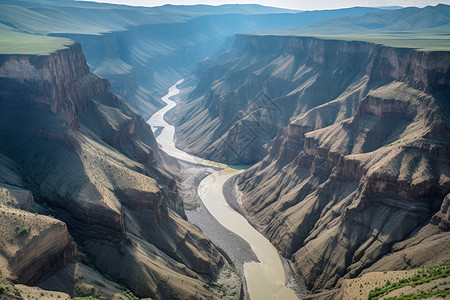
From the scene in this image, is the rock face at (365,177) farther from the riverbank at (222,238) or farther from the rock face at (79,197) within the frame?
the rock face at (79,197)

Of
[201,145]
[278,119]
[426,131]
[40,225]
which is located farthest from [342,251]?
[201,145]

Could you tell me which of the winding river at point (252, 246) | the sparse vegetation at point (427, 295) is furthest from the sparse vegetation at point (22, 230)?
the sparse vegetation at point (427, 295)

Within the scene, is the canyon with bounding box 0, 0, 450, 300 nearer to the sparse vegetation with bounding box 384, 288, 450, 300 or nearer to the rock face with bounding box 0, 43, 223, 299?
the rock face with bounding box 0, 43, 223, 299

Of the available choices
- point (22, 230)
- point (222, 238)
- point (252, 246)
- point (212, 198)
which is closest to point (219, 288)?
point (252, 246)

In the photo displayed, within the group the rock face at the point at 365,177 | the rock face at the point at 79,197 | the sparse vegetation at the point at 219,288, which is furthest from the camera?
the rock face at the point at 365,177

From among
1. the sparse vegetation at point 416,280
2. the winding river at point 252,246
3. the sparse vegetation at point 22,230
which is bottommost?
the winding river at point 252,246

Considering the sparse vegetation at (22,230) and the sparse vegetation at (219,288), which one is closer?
the sparse vegetation at (22,230)

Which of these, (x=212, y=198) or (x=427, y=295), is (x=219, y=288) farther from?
(x=212, y=198)

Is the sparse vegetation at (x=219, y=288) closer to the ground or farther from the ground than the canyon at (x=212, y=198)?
closer to the ground
